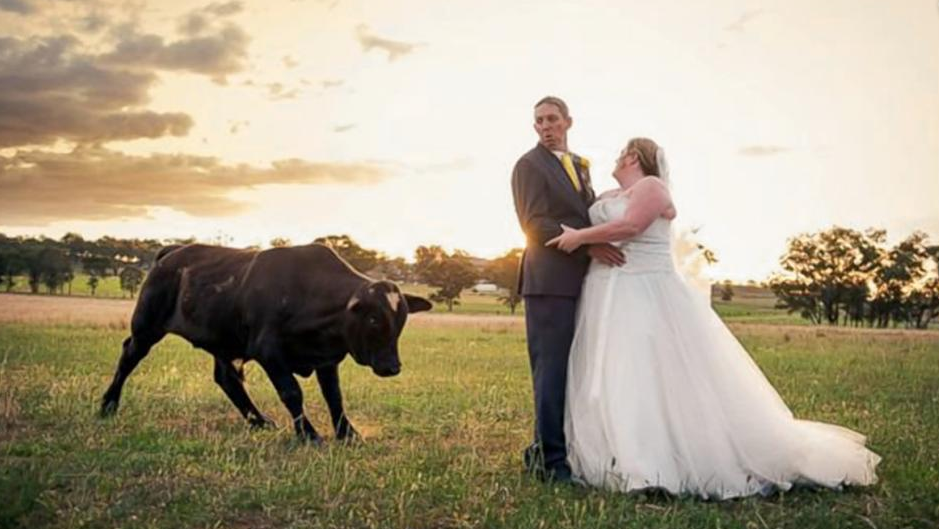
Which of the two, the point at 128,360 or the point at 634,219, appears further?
the point at 128,360

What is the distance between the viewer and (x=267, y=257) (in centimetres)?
970

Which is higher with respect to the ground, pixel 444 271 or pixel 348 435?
pixel 444 271

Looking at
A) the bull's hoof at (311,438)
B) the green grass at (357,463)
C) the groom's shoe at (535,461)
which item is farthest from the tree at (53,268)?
the groom's shoe at (535,461)

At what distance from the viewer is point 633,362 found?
22.9ft

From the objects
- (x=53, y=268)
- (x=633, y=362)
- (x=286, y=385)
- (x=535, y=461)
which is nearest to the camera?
(x=633, y=362)

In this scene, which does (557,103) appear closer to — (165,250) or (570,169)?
(570,169)

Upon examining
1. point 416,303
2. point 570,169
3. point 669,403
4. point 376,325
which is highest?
point 570,169

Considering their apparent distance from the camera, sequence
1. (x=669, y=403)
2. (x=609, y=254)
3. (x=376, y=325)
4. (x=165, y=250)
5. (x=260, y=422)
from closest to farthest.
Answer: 1. (x=669, y=403)
2. (x=609, y=254)
3. (x=376, y=325)
4. (x=260, y=422)
5. (x=165, y=250)

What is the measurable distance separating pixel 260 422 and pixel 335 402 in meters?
1.29

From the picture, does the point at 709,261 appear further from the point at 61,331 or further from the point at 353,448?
the point at 61,331

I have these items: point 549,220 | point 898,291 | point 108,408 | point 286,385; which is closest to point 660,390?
point 549,220

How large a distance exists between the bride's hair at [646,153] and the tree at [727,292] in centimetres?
9177

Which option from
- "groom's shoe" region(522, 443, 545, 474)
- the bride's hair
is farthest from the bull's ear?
the bride's hair

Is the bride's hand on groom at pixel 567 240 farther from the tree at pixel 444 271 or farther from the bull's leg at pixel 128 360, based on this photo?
the tree at pixel 444 271
